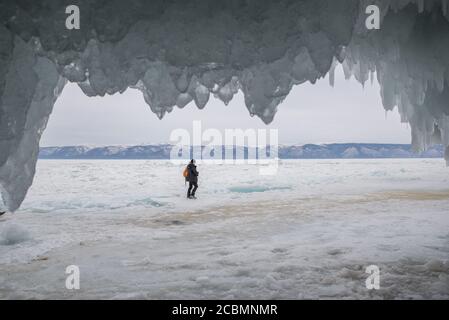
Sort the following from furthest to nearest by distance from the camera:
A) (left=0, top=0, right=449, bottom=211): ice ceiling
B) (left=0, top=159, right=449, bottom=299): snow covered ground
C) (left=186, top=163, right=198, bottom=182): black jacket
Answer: (left=186, top=163, right=198, bottom=182): black jacket → (left=0, top=0, right=449, bottom=211): ice ceiling → (left=0, top=159, right=449, bottom=299): snow covered ground

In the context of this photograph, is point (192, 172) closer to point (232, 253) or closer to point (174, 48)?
point (232, 253)

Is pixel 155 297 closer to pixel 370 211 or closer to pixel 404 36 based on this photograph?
pixel 404 36

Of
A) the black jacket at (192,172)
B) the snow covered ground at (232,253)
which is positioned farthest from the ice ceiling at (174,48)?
the black jacket at (192,172)

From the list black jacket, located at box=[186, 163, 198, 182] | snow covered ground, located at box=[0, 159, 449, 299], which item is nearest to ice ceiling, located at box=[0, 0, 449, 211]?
snow covered ground, located at box=[0, 159, 449, 299]

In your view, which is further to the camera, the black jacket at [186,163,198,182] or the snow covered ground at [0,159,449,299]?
the black jacket at [186,163,198,182]

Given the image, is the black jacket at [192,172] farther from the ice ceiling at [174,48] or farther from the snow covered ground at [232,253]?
the ice ceiling at [174,48]

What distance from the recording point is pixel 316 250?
672 centimetres

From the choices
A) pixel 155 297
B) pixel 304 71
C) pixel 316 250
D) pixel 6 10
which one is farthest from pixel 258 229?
pixel 6 10

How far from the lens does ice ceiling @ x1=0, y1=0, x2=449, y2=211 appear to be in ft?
18.8

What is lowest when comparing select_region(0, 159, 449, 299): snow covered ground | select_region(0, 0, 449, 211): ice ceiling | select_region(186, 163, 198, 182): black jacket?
select_region(0, 159, 449, 299): snow covered ground

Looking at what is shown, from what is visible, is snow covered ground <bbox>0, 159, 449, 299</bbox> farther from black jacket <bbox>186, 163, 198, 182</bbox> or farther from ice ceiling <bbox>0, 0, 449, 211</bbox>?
black jacket <bbox>186, 163, 198, 182</bbox>

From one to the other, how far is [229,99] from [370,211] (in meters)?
6.57

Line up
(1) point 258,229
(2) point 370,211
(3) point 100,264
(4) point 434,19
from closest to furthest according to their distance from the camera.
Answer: (3) point 100,264 < (4) point 434,19 < (1) point 258,229 < (2) point 370,211

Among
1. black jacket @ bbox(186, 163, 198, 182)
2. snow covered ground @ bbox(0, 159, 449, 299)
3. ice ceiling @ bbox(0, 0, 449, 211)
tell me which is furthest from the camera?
black jacket @ bbox(186, 163, 198, 182)
